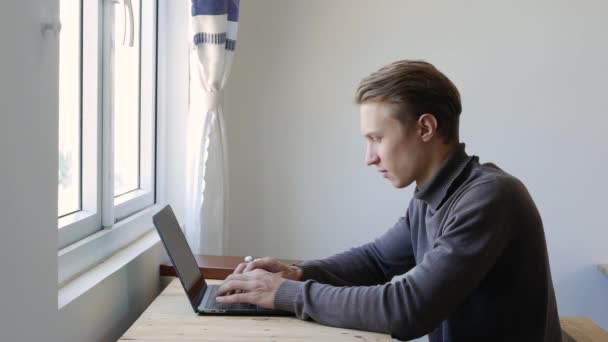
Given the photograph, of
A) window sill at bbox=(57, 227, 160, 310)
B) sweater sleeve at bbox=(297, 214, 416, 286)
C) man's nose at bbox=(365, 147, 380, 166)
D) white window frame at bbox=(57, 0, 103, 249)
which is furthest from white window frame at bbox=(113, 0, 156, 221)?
man's nose at bbox=(365, 147, 380, 166)

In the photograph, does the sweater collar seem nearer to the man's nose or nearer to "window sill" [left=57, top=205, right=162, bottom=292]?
the man's nose

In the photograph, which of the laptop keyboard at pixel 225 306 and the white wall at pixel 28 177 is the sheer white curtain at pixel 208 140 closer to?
the laptop keyboard at pixel 225 306

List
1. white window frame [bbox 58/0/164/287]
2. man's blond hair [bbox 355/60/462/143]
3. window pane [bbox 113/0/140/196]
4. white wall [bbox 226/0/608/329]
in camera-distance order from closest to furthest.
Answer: man's blond hair [bbox 355/60/462/143], white window frame [bbox 58/0/164/287], window pane [bbox 113/0/140/196], white wall [bbox 226/0/608/329]

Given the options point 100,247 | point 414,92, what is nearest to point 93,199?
point 100,247

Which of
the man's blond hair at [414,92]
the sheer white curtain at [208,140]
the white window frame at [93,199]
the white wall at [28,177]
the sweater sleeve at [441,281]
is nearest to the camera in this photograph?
the white wall at [28,177]

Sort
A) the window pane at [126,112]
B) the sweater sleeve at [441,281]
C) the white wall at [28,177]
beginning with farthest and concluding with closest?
the window pane at [126,112] → the sweater sleeve at [441,281] → the white wall at [28,177]

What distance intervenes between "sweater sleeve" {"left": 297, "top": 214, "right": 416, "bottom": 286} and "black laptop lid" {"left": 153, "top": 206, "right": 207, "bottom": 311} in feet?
0.90

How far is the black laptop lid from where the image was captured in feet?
4.67

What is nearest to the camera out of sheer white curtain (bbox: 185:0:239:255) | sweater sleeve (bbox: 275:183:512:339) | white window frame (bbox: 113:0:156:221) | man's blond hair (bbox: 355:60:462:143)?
sweater sleeve (bbox: 275:183:512:339)

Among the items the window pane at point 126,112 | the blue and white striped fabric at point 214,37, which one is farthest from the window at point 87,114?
the blue and white striped fabric at point 214,37

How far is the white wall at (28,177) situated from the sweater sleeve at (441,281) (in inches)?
21.4

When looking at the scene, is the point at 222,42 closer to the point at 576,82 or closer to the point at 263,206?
the point at 263,206

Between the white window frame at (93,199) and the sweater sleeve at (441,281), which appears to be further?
the white window frame at (93,199)

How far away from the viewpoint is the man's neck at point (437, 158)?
1.41 meters
